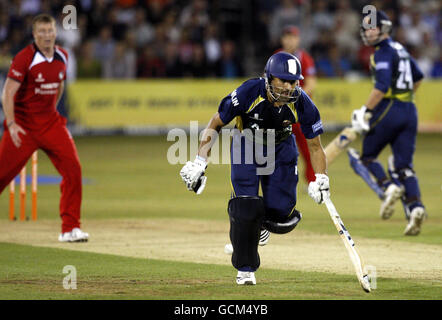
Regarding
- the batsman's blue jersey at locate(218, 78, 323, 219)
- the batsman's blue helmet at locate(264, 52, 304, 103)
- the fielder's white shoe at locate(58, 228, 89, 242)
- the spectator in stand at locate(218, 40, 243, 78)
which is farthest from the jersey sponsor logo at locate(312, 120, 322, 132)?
the spectator in stand at locate(218, 40, 243, 78)

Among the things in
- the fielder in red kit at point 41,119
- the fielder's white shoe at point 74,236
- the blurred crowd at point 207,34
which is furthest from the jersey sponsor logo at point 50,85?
the blurred crowd at point 207,34

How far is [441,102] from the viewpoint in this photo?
2677cm

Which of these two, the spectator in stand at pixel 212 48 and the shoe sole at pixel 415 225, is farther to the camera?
the spectator in stand at pixel 212 48

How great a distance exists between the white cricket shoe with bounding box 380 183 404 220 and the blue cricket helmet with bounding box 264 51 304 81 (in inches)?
175

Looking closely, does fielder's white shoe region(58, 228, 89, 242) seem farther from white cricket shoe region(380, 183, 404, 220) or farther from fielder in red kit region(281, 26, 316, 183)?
white cricket shoe region(380, 183, 404, 220)

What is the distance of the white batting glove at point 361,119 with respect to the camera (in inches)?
460

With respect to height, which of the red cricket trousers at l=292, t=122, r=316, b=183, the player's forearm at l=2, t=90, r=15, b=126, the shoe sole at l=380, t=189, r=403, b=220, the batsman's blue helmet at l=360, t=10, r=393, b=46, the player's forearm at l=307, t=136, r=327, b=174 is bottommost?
Answer: the player's forearm at l=307, t=136, r=327, b=174

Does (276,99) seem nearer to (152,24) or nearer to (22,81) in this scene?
(22,81)

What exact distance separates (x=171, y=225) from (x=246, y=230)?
4.32 meters

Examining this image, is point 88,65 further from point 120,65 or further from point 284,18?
point 284,18

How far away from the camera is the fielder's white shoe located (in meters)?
10.8

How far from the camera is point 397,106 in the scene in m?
11.9

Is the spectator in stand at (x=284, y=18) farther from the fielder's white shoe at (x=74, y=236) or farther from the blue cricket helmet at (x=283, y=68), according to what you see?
the blue cricket helmet at (x=283, y=68)

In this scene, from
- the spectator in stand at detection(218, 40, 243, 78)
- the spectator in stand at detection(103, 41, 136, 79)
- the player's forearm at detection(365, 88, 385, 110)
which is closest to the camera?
the player's forearm at detection(365, 88, 385, 110)
